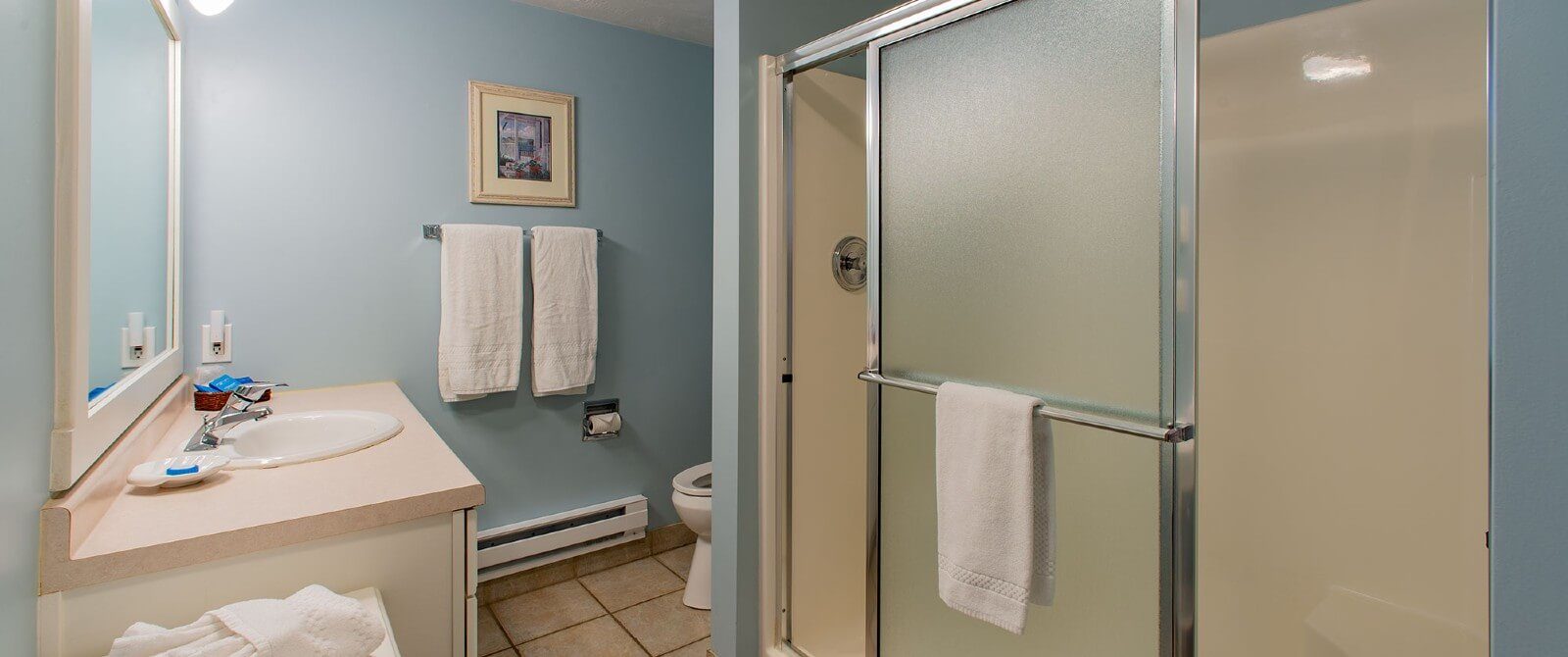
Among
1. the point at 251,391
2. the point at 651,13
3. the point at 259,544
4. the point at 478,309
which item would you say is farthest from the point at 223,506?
the point at 651,13

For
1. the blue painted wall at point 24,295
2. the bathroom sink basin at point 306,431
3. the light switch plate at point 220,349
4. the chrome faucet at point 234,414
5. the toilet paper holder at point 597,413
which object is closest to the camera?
the blue painted wall at point 24,295

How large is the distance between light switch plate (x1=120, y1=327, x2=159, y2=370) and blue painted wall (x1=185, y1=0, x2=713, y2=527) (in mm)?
461

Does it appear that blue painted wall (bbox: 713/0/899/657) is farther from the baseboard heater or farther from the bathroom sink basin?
the baseboard heater

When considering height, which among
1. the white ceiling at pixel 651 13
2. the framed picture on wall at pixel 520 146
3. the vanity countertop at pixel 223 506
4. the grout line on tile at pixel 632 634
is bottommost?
the grout line on tile at pixel 632 634

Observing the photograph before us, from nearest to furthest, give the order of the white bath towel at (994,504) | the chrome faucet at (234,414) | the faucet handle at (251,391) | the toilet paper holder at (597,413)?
the white bath towel at (994,504) → the chrome faucet at (234,414) → the faucet handle at (251,391) → the toilet paper holder at (597,413)

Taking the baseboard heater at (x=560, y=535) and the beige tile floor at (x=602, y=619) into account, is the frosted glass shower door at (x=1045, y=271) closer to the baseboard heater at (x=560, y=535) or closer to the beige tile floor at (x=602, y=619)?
the beige tile floor at (x=602, y=619)

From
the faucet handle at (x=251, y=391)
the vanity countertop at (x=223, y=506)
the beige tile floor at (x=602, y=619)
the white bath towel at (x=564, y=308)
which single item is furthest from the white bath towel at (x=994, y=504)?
the faucet handle at (x=251, y=391)

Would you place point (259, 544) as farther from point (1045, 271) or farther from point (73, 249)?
point (1045, 271)

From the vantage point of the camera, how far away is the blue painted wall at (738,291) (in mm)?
1712

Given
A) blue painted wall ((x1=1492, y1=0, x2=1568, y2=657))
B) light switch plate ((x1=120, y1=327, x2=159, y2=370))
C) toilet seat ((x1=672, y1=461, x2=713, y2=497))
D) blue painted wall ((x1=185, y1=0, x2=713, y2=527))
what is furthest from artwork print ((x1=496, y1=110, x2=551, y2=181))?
blue painted wall ((x1=1492, y1=0, x2=1568, y2=657))

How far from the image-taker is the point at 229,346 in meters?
2.04

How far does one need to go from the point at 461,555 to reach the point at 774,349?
33.2 inches

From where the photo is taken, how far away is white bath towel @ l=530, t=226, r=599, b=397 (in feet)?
8.13

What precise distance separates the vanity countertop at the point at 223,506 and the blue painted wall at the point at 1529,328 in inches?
53.2
